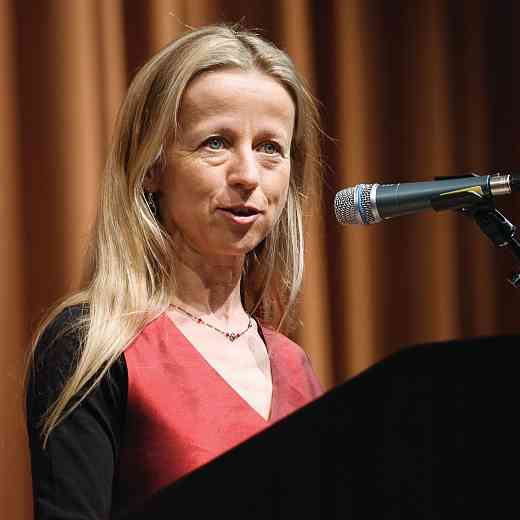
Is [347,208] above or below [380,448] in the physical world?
above

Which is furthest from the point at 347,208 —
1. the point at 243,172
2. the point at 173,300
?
the point at 173,300

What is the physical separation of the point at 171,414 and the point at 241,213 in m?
0.24

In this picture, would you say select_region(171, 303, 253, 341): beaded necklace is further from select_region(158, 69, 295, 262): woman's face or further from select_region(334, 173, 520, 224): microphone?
select_region(334, 173, 520, 224): microphone

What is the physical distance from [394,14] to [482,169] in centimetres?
38

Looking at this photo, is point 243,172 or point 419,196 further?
point 243,172

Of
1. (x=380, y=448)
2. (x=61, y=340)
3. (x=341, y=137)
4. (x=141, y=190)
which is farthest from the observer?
(x=341, y=137)

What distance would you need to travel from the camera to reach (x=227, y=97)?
3.38 feet

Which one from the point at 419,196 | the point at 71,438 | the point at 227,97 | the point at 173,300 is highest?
the point at 227,97

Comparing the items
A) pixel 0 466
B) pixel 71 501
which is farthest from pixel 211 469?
pixel 0 466

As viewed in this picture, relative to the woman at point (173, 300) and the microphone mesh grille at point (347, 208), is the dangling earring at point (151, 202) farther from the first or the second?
the microphone mesh grille at point (347, 208)

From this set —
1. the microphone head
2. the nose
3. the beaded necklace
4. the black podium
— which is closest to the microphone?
the microphone head

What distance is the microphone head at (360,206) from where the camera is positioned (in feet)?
2.94

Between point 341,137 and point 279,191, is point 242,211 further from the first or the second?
point 341,137

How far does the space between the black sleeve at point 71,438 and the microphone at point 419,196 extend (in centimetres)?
29
